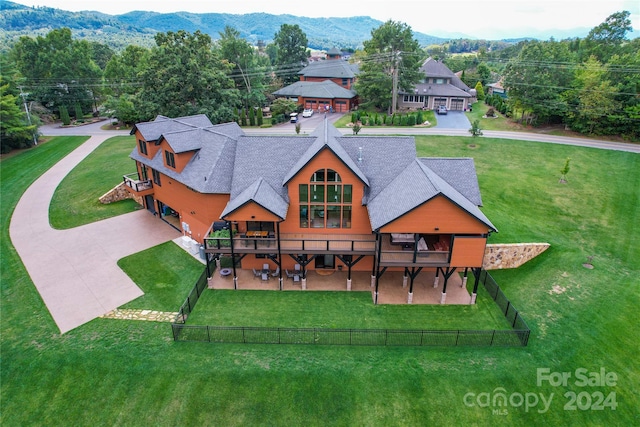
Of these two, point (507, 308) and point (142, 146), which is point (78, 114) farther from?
→ point (507, 308)

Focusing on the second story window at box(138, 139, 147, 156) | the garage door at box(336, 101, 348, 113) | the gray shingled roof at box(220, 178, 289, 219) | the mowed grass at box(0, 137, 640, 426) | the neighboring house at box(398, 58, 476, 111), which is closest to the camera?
the mowed grass at box(0, 137, 640, 426)

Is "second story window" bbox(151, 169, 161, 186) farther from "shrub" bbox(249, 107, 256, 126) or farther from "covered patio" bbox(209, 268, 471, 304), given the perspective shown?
"shrub" bbox(249, 107, 256, 126)

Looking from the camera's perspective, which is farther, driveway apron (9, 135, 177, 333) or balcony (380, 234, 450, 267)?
driveway apron (9, 135, 177, 333)

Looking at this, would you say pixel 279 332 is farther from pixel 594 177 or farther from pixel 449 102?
pixel 449 102

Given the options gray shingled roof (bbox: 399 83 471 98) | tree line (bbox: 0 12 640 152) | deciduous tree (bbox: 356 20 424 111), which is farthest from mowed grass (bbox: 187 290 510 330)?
gray shingled roof (bbox: 399 83 471 98)

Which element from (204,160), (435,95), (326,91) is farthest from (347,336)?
(435,95)

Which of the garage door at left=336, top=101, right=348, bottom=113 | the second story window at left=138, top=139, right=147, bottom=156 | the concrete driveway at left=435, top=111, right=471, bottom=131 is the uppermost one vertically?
the second story window at left=138, top=139, right=147, bottom=156

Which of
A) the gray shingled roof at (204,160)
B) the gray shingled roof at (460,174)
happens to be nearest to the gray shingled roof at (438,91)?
the gray shingled roof at (460,174)

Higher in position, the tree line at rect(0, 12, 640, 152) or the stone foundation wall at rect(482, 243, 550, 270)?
the tree line at rect(0, 12, 640, 152)
